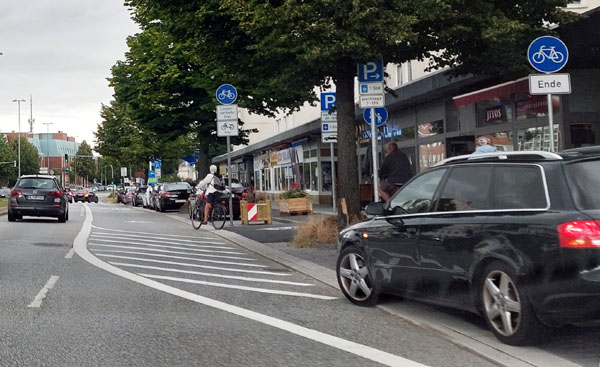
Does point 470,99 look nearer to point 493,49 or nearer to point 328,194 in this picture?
point 493,49

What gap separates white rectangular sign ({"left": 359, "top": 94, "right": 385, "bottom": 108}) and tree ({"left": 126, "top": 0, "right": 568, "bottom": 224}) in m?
0.63

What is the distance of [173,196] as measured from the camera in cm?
3347

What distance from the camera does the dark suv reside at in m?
4.79

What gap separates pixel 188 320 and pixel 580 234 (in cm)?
352

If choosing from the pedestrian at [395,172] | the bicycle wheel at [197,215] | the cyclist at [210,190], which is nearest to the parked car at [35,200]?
the bicycle wheel at [197,215]

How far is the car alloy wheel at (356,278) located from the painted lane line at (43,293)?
315 cm

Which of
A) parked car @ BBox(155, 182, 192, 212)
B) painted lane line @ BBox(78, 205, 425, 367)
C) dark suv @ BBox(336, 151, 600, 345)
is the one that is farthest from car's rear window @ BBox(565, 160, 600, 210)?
parked car @ BBox(155, 182, 192, 212)

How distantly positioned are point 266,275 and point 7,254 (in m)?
5.02

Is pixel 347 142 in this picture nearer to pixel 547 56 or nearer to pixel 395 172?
pixel 395 172

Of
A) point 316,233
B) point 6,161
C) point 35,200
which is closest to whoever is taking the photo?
point 316,233

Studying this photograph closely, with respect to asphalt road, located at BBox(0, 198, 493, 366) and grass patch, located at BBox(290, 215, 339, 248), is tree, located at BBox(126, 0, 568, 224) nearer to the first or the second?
grass patch, located at BBox(290, 215, 339, 248)

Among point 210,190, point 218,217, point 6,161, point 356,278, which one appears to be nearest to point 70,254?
point 356,278

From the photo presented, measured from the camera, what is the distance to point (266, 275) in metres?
9.84

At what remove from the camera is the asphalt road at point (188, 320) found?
16.8 ft
